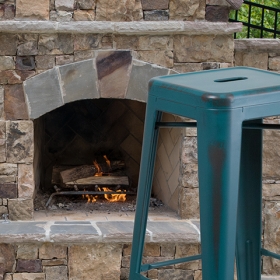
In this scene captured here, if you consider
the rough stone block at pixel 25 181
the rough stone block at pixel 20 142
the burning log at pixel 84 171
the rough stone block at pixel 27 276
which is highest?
the rough stone block at pixel 20 142

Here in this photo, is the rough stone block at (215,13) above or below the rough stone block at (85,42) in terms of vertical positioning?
above

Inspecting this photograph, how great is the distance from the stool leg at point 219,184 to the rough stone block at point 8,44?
2.26 meters

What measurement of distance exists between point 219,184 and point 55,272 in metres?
2.30

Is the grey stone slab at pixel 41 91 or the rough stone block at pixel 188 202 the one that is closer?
the grey stone slab at pixel 41 91

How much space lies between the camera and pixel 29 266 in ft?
13.0

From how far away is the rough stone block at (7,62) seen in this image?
3.97m

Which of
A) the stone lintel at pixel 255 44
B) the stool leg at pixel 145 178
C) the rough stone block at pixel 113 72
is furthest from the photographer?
the stone lintel at pixel 255 44

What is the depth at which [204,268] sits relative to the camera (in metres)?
2.03

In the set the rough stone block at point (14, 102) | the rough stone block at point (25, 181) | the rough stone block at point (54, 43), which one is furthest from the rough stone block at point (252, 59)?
the rough stone block at point (25, 181)

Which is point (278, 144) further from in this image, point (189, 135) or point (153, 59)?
point (153, 59)

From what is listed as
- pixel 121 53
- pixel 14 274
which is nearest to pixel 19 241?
pixel 14 274

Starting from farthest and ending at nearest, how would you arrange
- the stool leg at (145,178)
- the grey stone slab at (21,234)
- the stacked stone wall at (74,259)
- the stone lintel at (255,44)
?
the stone lintel at (255,44) < the stacked stone wall at (74,259) < the grey stone slab at (21,234) < the stool leg at (145,178)

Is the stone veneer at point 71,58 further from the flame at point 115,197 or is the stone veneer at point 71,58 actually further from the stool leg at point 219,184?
the stool leg at point 219,184

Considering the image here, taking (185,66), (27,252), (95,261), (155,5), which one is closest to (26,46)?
(155,5)
